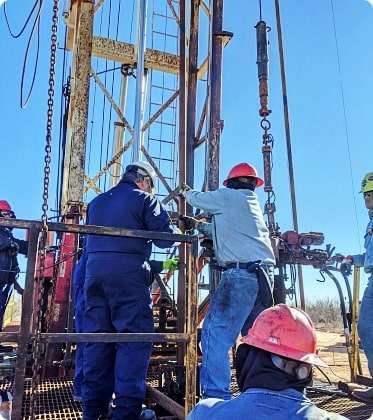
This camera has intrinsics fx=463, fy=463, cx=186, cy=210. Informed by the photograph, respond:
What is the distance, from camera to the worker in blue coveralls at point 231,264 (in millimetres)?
3234

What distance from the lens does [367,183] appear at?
14.2 feet

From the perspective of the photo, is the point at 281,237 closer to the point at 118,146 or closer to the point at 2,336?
the point at 2,336

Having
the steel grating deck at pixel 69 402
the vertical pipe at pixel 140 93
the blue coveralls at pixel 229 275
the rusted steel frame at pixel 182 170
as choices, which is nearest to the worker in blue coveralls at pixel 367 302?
the steel grating deck at pixel 69 402

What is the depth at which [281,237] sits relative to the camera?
4.73m

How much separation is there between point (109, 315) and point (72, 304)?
5.36ft

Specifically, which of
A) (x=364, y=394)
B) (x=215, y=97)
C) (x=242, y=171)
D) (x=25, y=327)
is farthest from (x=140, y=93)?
(x=364, y=394)

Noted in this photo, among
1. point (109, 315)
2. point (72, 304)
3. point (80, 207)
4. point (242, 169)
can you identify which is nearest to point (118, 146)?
point (80, 207)

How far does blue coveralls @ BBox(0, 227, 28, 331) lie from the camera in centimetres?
567

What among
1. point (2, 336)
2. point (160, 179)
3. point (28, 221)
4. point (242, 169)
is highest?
point (160, 179)

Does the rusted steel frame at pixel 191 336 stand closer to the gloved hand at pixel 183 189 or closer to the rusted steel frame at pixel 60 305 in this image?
the gloved hand at pixel 183 189

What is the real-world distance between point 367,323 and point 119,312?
2200 millimetres

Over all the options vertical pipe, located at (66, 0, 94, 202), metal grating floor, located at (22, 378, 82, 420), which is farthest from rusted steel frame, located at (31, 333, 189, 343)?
vertical pipe, located at (66, 0, 94, 202)

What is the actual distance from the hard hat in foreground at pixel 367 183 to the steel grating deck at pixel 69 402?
6.41 ft

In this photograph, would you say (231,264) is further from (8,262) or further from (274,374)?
(8,262)
